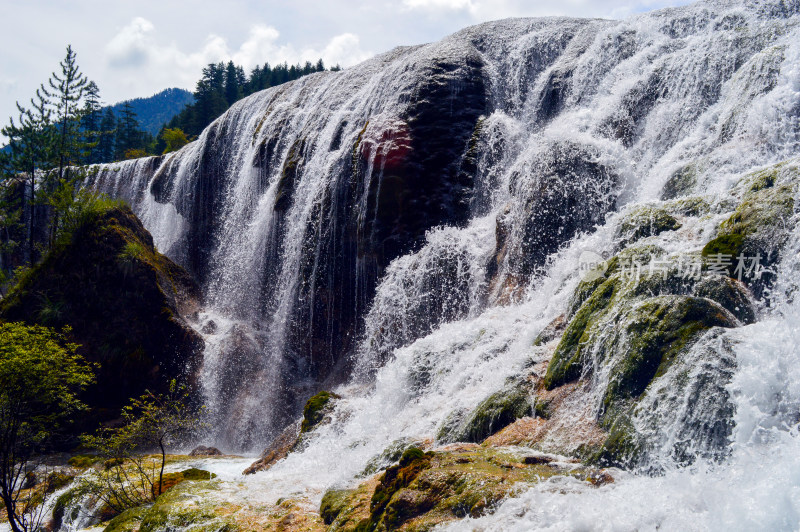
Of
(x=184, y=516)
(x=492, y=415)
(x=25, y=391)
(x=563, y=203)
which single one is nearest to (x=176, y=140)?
(x=25, y=391)

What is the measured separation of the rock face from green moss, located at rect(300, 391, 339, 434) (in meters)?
8.53

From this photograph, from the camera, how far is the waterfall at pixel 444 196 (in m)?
11.2

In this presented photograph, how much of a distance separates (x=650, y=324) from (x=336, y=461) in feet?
20.8

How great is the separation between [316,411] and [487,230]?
732cm

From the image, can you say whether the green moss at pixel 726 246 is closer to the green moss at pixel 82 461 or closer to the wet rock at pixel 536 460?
the wet rock at pixel 536 460

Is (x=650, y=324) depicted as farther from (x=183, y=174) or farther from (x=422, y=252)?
(x=183, y=174)

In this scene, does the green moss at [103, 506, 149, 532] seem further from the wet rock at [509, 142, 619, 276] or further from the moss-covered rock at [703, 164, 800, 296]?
the wet rock at [509, 142, 619, 276]

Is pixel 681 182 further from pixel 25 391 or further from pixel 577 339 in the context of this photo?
pixel 25 391

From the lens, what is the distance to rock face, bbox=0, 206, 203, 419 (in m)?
19.7

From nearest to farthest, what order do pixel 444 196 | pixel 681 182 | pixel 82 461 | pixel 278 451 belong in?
pixel 681 182
pixel 278 451
pixel 82 461
pixel 444 196

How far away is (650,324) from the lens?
673 cm

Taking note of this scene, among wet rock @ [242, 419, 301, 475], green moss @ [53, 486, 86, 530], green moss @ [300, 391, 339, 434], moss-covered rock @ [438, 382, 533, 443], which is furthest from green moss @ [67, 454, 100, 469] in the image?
moss-covered rock @ [438, 382, 533, 443]

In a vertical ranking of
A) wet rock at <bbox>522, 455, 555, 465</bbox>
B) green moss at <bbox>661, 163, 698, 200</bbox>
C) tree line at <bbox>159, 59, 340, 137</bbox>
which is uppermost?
tree line at <bbox>159, 59, 340, 137</bbox>

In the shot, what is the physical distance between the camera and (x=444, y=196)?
19.0 m
